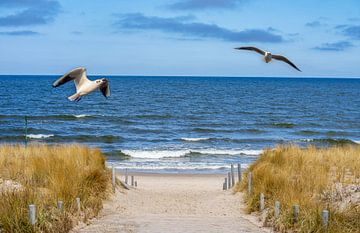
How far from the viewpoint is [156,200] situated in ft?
60.0

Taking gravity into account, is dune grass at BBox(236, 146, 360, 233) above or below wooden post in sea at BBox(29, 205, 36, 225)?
below

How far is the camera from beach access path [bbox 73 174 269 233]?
11.6 m

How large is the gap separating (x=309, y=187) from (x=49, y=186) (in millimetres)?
5763

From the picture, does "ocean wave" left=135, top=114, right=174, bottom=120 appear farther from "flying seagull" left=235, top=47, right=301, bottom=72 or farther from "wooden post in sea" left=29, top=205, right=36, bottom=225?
"wooden post in sea" left=29, top=205, right=36, bottom=225

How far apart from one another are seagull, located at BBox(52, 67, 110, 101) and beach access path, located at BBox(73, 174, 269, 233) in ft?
9.93

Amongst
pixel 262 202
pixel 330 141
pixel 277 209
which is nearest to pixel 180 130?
pixel 330 141

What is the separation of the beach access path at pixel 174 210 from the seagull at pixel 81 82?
3027mm

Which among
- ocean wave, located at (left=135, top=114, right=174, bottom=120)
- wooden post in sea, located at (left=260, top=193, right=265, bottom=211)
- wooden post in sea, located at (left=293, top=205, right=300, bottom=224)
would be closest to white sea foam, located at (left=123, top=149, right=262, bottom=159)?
wooden post in sea, located at (left=260, top=193, right=265, bottom=211)

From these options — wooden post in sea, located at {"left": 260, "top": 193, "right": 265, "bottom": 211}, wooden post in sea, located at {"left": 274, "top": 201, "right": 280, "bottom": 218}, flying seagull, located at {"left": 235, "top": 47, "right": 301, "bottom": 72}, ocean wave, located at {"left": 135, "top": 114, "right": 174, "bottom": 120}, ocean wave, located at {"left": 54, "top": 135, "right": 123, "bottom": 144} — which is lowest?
ocean wave, located at {"left": 54, "top": 135, "right": 123, "bottom": 144}

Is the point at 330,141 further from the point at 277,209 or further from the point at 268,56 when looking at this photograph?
the point at 268,56

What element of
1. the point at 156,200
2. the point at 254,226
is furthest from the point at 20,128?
the point at 254,226

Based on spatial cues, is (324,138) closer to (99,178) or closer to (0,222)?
(99,178)

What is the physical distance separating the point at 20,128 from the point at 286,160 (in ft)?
115

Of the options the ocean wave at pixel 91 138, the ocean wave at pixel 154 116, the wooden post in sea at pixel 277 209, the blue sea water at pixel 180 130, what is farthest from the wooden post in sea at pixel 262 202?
the ocean wave at pixel 154 116
